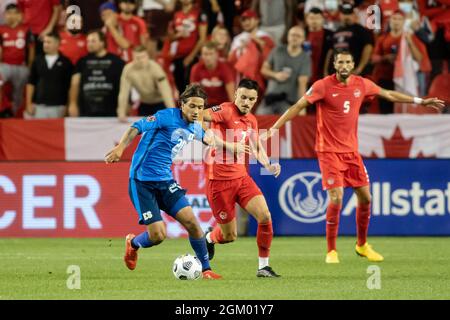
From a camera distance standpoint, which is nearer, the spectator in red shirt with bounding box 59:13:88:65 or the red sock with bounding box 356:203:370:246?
the red sock with bounding box 356:203:370:246

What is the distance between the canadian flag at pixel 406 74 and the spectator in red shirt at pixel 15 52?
591cm

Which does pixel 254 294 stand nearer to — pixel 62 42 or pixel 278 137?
pixel 278 137

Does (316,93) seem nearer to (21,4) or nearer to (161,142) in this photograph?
(161,142)

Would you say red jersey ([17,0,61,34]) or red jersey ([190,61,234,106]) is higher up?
red jersey ([17,0,61,34])

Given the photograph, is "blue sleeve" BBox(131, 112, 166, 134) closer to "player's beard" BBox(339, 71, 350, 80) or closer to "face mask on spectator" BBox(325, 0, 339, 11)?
"player's beard" BBox(339, 71, 350, 80)

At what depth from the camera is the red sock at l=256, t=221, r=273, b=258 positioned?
11820 mm

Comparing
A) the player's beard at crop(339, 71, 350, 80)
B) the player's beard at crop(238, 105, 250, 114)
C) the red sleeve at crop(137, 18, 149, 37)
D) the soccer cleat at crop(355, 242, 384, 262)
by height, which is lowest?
the soccer cleat at crop(355, 242, 384, 262)

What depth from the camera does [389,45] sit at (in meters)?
18.5

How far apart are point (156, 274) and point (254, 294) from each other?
2.29 m

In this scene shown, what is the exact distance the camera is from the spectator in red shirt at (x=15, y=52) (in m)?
19.2

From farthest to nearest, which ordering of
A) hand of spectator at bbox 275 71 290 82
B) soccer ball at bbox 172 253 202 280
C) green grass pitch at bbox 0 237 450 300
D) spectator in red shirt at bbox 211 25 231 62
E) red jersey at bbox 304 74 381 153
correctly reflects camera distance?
spectator in red shirt at bbox 211 25 231 62 < hand of spectator at bbox 275 71 290 82 < red jersey at bbox 304 74 381 153 < soccer ball at bbox 172 253 202 280 < green grass pitch at bbox 0 237 450 300

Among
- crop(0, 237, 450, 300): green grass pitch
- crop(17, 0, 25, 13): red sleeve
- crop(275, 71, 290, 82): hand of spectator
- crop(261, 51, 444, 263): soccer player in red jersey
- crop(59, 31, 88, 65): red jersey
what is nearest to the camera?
crop(0, 237, 450, 300): green grass pitch

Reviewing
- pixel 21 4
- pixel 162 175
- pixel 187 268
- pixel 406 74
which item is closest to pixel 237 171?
pixel 162 175

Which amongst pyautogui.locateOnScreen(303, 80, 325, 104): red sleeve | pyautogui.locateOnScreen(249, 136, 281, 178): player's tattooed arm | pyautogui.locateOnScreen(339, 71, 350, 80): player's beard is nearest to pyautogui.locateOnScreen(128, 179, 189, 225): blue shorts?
pyautogui.locateOnScreen(249, 136, 281, 178): player's tattooed arm
